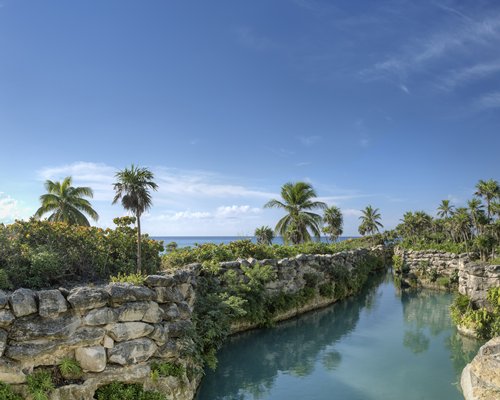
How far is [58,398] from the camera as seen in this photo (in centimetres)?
799

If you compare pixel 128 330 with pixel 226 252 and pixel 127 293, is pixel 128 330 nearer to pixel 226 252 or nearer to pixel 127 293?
pixel 127 293

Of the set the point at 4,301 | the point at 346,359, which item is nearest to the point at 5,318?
the point at 4,301

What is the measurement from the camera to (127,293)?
9.05m

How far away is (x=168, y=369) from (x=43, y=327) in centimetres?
305

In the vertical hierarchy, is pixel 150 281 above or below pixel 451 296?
above

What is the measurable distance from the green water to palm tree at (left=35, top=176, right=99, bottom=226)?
15.0 metres

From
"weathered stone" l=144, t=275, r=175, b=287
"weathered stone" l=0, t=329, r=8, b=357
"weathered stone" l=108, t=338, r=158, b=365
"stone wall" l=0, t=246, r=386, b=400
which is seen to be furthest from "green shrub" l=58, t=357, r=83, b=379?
"weathered stone" l=144, t=275, r=175, b=287

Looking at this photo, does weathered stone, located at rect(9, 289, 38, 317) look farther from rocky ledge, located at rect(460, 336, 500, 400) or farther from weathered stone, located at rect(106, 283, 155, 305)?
rocky ledge, located at rect(460, 336, 500, 400)

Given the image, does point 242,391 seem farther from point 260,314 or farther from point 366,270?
point 366,270

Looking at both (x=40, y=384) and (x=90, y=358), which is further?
(x=90, y=358)

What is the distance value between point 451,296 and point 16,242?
27.7m

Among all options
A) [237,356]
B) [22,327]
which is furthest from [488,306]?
[22,327]

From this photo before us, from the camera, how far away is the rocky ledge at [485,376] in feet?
30.8

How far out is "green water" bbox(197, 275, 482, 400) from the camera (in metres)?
12.0
